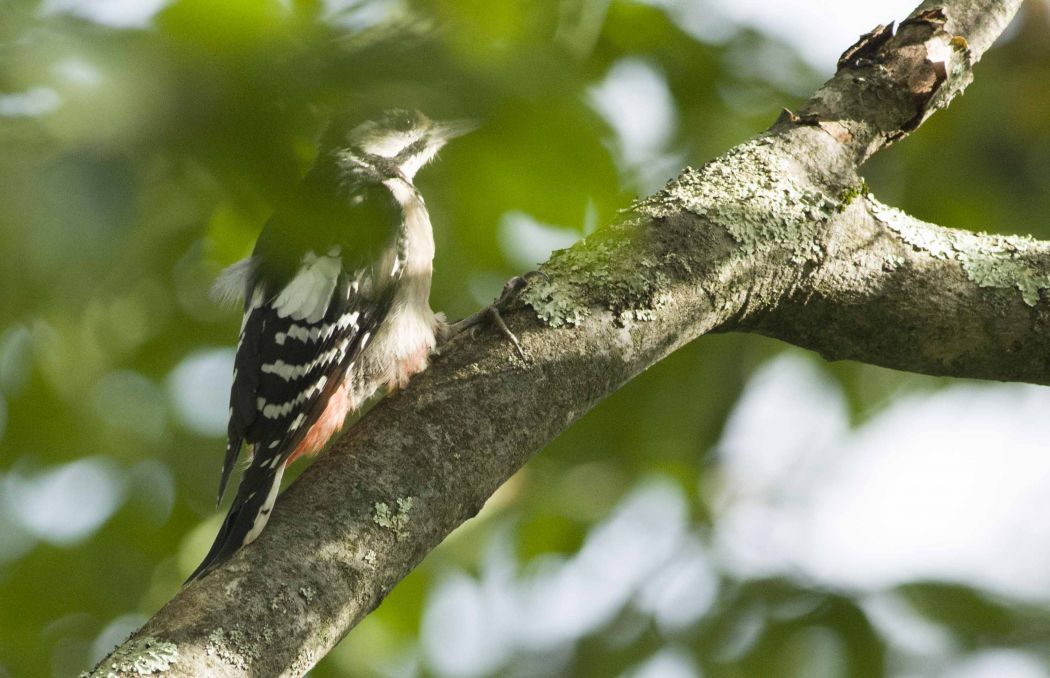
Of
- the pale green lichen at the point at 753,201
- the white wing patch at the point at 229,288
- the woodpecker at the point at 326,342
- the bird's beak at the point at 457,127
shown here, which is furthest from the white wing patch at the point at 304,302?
the bird's beak at the point at 457,127

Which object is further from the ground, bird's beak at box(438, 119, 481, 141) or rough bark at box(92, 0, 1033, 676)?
bird's beak at box(438, 119, 481, 141)

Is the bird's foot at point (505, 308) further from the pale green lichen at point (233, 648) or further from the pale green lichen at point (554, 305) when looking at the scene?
the pale green lichen at point (233, 648)

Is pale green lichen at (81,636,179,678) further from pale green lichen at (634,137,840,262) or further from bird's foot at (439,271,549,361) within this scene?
pale green lichen at (634,137,840,262)

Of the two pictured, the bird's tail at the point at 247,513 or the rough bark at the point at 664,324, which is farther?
the bird's tail at the point at 247,513

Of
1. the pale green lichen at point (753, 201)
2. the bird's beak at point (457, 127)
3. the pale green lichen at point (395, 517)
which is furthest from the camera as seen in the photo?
the pale green lichen at point (753, 201)

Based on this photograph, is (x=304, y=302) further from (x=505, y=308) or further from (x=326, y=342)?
Result: (x=505, y=308)

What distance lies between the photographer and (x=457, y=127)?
3.41ft

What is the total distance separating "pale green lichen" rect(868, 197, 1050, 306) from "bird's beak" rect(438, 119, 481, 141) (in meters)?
1.93

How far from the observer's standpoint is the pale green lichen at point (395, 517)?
2.03 meters

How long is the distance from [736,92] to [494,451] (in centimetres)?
100

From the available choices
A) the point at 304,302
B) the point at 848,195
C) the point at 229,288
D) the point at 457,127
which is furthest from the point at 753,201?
the point at 229,288

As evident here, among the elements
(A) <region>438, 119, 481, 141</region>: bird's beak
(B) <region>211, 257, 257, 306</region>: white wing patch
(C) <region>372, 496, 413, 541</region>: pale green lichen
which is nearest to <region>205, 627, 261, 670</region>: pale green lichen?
(C) <region>372, 496, 413, 541</region>: pale green lichen

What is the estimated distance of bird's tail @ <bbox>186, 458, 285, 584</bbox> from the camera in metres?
2.40

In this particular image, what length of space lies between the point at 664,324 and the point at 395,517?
78cm
